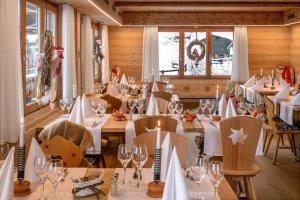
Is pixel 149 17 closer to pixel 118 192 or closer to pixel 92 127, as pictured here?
pixel 92 127

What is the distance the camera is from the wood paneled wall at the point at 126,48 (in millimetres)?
12047

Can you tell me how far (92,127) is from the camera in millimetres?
4402

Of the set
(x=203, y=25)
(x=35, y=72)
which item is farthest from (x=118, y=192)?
(x=203, y=25)

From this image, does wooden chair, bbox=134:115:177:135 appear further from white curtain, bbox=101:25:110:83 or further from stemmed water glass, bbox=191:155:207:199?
white curtain, bbox=101:25:110:83

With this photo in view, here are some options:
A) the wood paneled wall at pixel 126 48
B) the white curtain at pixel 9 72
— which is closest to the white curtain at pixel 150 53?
the wood paneled wall at pixel 126 48

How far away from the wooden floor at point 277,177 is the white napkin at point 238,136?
41.9 inches

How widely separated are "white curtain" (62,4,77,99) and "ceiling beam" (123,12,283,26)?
15.8ft

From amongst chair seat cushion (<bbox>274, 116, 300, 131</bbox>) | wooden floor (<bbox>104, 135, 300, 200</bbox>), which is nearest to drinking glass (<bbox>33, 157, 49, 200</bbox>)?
wooden floor (<bbox>104, 135, 300, 200</bbox>)

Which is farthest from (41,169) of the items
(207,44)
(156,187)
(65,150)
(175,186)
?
(207,44)

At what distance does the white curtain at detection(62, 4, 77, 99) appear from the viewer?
6.72 metres

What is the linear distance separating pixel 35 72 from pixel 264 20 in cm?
777

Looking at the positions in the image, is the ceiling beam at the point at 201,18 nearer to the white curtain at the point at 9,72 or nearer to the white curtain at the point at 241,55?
the white curtain at the point at 241,55

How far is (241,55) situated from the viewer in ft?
38.4

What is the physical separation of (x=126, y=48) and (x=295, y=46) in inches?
180
